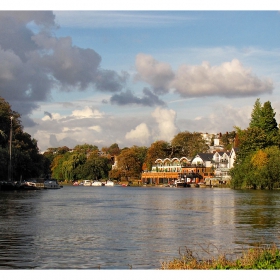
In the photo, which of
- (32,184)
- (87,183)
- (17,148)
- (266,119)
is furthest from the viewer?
(87,183)

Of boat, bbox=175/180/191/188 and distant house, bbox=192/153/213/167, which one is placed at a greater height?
distant house, bbox=192/153/213/167

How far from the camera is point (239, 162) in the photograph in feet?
375

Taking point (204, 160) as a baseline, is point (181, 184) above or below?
below

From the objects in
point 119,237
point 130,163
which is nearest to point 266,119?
point 130,163

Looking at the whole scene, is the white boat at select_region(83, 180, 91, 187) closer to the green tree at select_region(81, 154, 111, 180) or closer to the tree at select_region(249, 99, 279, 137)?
the green tree at select_region(81, 154, 111, 180)

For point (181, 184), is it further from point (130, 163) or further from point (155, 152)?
point (155, 152)

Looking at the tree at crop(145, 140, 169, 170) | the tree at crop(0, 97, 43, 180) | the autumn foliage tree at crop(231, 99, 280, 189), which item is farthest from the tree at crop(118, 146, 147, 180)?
the tree at crop(0, 97, 43, 180)

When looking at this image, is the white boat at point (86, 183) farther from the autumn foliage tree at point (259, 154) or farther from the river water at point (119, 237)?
the river water at point (119, 237)

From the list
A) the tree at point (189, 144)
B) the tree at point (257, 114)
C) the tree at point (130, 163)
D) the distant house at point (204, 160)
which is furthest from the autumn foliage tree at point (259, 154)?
the tree at point (189, 144)

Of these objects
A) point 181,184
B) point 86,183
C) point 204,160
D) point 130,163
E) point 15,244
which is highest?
point 204,160

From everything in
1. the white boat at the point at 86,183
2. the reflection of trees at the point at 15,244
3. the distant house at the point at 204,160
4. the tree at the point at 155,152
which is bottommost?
the reflection of trees at the point at 15,244

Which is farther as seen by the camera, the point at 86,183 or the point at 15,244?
the point at 86,183

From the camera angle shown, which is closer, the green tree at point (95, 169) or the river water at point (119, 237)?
the river water at point (119, 237)
